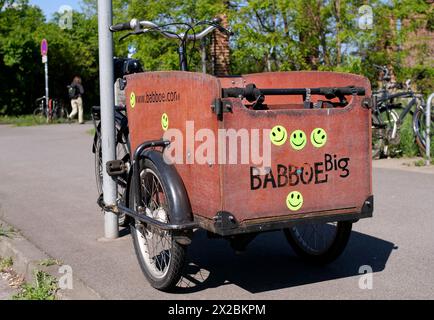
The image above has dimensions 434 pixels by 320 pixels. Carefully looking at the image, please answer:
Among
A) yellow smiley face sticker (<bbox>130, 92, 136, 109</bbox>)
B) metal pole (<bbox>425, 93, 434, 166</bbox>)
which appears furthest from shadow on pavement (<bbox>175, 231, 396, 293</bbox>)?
metal pole (<bbox>425, 93, 434, 166</bbox>)

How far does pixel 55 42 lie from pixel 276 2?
18.9m

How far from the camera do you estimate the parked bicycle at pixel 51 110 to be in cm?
2329

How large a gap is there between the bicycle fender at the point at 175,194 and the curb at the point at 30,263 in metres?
0.79

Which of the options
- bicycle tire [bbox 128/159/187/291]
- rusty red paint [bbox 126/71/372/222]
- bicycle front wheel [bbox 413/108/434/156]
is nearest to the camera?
rusty red paint [bbox 126/71/372/222]

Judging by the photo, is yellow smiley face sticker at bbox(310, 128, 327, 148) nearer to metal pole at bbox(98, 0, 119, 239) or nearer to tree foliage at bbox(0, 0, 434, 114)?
metal pole at bbox(98, 0, 119, 239)

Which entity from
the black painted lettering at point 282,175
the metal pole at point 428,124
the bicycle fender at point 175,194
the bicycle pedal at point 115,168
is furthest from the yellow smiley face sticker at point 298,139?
the metal pole at point 428,124

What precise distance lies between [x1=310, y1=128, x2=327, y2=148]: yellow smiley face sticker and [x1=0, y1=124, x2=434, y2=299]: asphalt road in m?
0.98

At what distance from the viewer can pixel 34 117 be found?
24.4 meters

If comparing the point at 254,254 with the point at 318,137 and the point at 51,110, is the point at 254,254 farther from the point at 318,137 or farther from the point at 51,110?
the point at 51,110

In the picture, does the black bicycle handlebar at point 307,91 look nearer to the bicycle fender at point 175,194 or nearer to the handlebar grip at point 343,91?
the handlebar grip at point 343,91

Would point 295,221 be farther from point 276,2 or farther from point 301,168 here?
point 276,2

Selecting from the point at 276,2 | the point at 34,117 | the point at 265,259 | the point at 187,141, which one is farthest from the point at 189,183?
the point at 34,117

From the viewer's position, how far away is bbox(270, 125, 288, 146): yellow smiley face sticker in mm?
3900

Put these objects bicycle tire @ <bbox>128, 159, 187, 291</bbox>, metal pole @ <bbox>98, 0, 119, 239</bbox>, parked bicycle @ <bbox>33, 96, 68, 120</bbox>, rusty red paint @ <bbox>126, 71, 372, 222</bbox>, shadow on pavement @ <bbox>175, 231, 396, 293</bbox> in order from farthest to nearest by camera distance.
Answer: parked bicycle @ <bbox>33, 96, 68, 120</bbox>, metal pole @ <bbox>98, 0, 119, 239</bbox>, shadow on pavement @ <bbox>175, 231, 396, 293</bbox>, bicycle tire @ <bbox>128, 159, 187, 291</bbox>, rusty red paint @ <bbox>126, 71, 372, 222</bbox>
